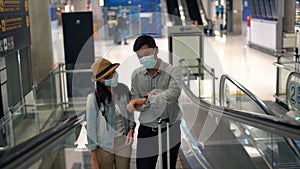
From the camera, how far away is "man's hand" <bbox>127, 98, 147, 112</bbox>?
9.73ft

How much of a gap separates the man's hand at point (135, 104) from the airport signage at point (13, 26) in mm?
4114

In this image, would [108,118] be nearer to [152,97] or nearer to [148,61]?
[152,97]

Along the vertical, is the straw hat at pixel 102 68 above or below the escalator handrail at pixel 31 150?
above

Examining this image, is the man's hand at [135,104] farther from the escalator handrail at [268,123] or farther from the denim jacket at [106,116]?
the escalator handrail at [268,123]

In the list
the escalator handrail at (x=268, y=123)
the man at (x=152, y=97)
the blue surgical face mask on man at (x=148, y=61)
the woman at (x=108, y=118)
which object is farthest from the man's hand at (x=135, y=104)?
the escalator handrail at (x=268, y=123)

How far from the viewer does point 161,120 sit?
10.3 ft

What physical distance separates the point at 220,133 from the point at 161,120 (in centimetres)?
156

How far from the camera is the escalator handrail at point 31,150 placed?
2.05 meters

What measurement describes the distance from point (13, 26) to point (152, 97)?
5.13 m

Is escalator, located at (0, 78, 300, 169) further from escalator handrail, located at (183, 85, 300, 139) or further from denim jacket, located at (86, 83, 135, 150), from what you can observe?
denim jacket, located at (86, 83, 135, 150)

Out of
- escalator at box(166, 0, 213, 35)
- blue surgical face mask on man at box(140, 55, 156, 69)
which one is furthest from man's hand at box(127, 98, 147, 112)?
escalator at box(166, 0, 213, 35)

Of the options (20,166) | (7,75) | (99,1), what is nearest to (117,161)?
(20,166)

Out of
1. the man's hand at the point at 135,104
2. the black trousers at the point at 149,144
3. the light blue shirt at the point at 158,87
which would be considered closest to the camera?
the man's hand at the point at 135,104

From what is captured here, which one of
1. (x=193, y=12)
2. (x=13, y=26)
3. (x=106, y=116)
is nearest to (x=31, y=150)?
(x=106, y=116)
